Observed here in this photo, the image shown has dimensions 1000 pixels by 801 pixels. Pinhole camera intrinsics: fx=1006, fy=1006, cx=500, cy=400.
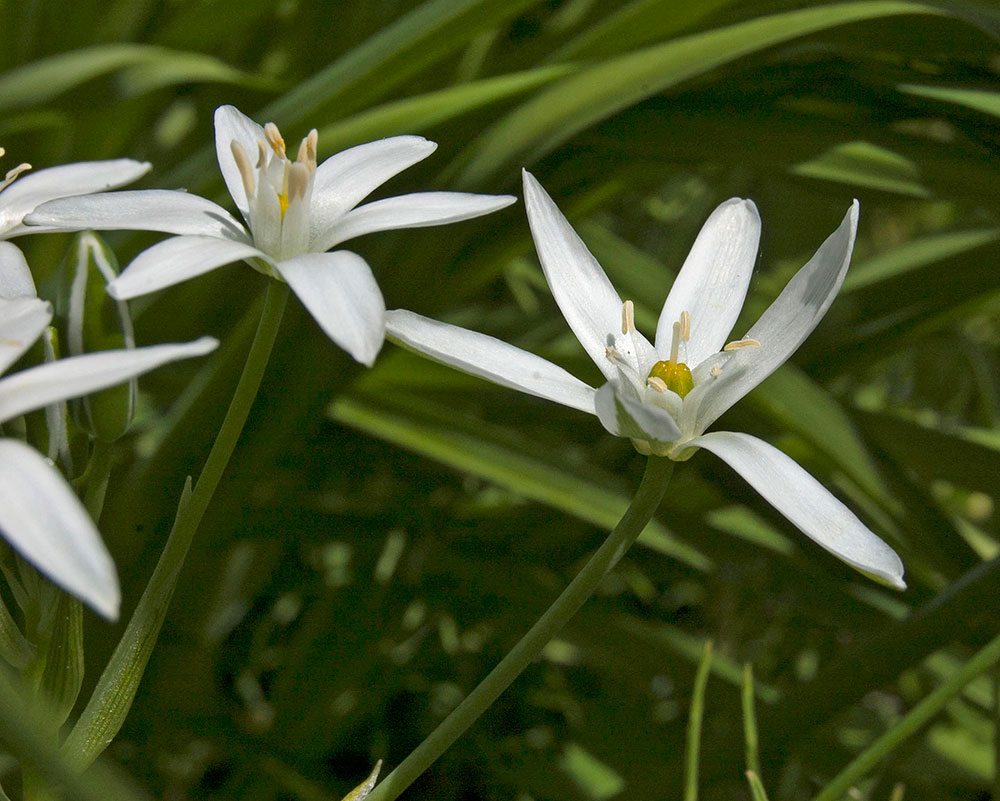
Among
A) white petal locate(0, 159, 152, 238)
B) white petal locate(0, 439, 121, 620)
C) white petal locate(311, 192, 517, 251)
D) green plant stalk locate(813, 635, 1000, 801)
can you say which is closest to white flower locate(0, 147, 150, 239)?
white petal locate(0, 159, 152, 238)

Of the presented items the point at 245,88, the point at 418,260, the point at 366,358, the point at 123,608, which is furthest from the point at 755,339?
the point at 245,88

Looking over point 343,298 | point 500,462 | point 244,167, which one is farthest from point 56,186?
point 500,462

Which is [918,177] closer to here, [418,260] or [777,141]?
[777,141]

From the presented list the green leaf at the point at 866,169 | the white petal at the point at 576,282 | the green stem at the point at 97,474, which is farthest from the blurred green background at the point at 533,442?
the white petal at the point at 576,282

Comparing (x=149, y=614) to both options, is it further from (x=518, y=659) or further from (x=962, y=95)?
(x=962, y=95)

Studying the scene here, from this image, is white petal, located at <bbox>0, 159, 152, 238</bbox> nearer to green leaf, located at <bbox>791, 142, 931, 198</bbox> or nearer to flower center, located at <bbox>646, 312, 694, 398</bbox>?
flower center, located at <bbox>646, 312, 694, 398</bbox>

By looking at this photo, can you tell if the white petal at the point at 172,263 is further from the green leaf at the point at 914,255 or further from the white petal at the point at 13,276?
the green leaf at the point at 914,255
